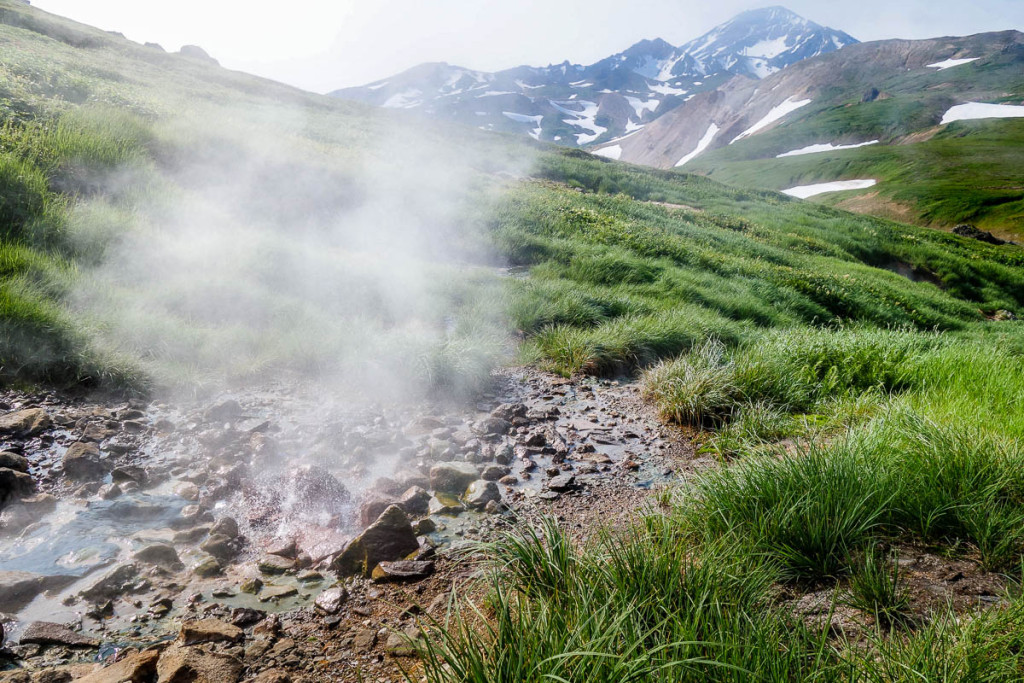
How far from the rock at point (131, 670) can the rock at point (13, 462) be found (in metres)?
1.63

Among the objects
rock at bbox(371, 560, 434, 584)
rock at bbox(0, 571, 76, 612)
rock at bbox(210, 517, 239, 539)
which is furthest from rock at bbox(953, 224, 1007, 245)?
rock at bbox(0, 571, 76, 612)

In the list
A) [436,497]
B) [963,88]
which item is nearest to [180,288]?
[436,497]

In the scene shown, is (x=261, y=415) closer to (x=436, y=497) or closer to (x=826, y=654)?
(x=436, y=497)

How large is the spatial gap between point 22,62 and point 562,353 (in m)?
12.6

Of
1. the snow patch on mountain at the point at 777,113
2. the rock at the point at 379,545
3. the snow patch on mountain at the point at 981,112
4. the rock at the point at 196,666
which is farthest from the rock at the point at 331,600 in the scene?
the snow patch on mountain at the point at 777,113

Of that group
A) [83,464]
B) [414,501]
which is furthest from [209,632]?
[83,464]

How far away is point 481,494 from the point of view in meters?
2.99

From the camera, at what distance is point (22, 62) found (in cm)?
1034

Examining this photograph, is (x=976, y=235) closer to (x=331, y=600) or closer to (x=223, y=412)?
(x=223, y=412)

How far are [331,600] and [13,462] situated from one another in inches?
77.2

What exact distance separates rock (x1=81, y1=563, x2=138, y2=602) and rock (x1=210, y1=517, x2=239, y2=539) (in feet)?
1.12

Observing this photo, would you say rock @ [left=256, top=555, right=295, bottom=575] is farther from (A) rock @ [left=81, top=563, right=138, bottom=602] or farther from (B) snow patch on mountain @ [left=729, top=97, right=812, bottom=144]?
(B) snow patch on mountain @ [left=729, top=97, right=812, bottom=144]

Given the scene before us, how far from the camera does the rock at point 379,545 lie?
7.77ft

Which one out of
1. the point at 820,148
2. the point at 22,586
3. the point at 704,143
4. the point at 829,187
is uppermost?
the point at 704,143
